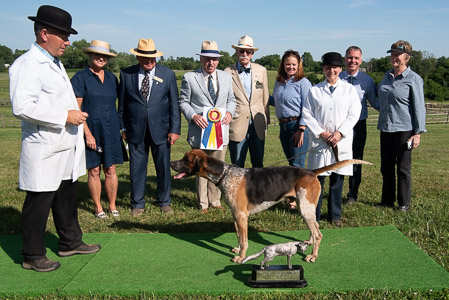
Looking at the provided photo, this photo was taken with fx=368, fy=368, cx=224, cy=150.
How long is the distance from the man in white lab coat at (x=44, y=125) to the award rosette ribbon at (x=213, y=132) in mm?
2238

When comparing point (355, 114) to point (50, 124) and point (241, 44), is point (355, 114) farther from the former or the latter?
point (50, 124)

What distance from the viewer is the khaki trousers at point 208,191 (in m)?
6.52

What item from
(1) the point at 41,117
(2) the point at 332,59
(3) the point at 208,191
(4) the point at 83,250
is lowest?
(4) the point at 83,250

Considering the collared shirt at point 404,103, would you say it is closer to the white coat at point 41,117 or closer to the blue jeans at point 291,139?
the blue jeans at point 291,139

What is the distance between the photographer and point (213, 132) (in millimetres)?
6137

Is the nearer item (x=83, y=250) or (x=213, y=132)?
(x=83, y=250)

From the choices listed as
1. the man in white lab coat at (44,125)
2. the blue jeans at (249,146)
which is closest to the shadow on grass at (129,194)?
the blue jeans at (249,146)

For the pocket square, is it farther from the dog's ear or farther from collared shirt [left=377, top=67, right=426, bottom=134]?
collared shirt [left=377, top=67, right=426, bottom=134]

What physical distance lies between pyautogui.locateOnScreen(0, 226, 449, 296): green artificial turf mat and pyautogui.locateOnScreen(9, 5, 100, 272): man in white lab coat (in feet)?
1.47

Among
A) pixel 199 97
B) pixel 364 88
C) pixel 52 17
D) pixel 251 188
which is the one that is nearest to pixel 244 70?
pixel 199 97

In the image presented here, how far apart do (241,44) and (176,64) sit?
234 feet

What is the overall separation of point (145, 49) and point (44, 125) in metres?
2.52

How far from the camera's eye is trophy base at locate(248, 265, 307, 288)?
149 inches

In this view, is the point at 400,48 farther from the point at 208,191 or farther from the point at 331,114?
the point at 208,191
